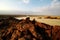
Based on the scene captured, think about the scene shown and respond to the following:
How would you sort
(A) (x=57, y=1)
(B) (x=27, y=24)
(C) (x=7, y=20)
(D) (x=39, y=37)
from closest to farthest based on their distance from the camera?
1. (D) (x=39, y=37)
2. (B) (x=27, y=24)
3. (C) (x=7, y=20)
4. (A) (x=57, y=1)

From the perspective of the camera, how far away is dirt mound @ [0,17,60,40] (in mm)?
2645

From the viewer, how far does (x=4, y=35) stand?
272cm

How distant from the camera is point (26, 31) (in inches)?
106

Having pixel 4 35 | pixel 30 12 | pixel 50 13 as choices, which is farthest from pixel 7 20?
pixel 50 13

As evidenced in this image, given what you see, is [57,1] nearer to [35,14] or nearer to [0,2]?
[35,14]

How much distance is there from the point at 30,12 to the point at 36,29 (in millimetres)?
678

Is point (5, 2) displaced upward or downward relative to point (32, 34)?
upward

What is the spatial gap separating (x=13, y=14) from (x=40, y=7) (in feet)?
2.08

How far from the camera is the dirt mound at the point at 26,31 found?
264 centimetres

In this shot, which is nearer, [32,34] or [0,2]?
[32,34]

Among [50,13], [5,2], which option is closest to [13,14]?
[5,2]

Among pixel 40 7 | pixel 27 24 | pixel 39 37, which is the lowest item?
pixel 39 37

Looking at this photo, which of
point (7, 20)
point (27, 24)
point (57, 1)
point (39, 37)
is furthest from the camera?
point (57, 1)

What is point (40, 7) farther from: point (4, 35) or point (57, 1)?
point (4, 35)
